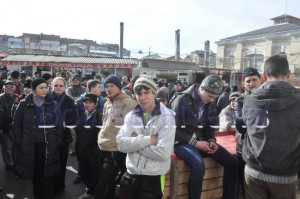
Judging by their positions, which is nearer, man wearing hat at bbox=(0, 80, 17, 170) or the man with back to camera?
the man with back to camera

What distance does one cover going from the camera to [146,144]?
2477mm

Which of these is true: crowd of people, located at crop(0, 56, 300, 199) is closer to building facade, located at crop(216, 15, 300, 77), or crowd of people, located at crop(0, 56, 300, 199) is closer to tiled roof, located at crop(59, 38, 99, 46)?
building facade, located at crop(216, 15, 300, 77)

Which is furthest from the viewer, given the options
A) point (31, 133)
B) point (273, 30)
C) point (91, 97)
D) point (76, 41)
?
point (76, 41)

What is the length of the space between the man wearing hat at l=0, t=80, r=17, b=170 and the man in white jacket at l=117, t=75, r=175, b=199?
137 inches

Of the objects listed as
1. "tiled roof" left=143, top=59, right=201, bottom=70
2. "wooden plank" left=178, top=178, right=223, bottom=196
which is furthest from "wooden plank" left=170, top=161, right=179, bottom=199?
"tiled roof" left=143, top=59, right=201, bottom=70

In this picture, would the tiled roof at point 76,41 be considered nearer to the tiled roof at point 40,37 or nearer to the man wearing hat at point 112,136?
the tiled roof at point 40,37

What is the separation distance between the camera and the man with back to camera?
223 centimetres

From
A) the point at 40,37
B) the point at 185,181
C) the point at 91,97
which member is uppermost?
the point at 40,37

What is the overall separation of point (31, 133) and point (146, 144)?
2.09 metres

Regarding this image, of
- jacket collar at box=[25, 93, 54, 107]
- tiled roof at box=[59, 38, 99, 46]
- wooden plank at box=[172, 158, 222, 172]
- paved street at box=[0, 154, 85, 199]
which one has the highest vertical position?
tiled roof at box=[59, 38, 99, 46]

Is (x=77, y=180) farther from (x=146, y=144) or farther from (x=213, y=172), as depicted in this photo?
(x=146, y=144)

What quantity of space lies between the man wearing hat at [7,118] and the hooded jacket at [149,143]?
3472 mm

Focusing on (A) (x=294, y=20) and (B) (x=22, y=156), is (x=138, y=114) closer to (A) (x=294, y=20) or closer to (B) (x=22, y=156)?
(B) (x=22, y=156)

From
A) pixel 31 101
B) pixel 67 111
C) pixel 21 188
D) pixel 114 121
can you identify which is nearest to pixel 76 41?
pixel 21 188
